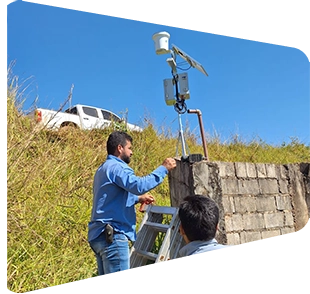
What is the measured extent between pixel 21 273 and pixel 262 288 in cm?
155

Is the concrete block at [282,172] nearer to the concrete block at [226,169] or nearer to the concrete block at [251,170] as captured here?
the concrete block at [251,170]

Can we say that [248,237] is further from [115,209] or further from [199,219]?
[199,219]

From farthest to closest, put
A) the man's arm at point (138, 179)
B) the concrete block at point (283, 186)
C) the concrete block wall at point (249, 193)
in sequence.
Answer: the concrete block at point (283, 186)
the concrete block wall at point (249, 193)
the man's arm at point (138, 179)

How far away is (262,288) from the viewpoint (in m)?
0.51

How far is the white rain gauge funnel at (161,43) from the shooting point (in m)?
1.49

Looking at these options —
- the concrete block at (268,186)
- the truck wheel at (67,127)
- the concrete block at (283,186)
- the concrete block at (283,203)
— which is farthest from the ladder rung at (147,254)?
the truck wheel at (67,127)

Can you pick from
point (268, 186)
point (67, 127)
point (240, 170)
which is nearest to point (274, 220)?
point (268, 186)

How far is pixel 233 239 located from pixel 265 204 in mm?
476

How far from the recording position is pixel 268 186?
8.10 feet

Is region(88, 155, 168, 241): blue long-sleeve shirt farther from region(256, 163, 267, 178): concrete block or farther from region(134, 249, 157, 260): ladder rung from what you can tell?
region(256, 163, 267, 178): concrete block

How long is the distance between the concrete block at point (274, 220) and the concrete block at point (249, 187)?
18 centimetres

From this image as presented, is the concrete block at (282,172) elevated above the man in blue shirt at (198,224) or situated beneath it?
elevated above

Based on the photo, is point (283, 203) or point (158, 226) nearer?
point (158, 226)

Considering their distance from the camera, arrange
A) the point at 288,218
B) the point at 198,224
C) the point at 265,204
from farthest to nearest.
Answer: the point at 288,218 < the point at 265,204 < the point at 198,224
